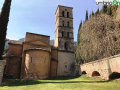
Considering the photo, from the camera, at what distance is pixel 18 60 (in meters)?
17.0

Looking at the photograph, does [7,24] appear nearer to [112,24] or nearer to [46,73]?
[46,73]

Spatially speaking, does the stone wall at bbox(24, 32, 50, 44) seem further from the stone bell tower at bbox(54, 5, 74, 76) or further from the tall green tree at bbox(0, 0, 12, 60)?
the tall green tree at bbox(0, 0, 12, 60)

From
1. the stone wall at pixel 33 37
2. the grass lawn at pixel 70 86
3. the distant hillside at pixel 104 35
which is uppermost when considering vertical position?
the stone wall at pixel 33 37

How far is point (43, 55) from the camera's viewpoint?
16.1 m

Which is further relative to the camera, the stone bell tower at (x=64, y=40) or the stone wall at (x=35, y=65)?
the stone bell tower at (x=64, y=40)

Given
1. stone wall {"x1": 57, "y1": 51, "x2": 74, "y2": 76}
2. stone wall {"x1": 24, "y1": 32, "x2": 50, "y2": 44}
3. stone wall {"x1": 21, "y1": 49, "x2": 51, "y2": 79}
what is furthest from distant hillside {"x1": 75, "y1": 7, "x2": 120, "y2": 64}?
stone wall {"x1": 24, "y1": 32, "x2": 50, "y2": 44}

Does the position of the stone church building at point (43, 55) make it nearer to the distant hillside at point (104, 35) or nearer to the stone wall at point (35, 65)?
the stone wall at point (35, 65)

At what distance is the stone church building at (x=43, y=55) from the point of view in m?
15.5

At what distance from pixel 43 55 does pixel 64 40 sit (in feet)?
25.6

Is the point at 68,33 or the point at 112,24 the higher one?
the point at 68,33

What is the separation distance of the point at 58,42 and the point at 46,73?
313 inches

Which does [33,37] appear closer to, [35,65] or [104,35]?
[35,65]

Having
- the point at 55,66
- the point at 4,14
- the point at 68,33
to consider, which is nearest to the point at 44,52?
the point at 55,66

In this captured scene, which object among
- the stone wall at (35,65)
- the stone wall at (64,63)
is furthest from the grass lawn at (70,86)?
the stone wall at (64,63)
